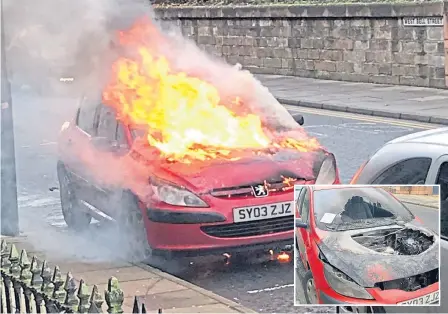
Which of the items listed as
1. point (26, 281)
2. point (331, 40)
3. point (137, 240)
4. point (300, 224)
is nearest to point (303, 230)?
point (300, 224)

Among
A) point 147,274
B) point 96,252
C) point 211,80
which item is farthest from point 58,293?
point 211,80

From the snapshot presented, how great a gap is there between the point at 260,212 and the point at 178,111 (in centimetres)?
126

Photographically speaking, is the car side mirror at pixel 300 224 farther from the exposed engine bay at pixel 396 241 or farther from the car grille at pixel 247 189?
the car grille at pixel 247 189

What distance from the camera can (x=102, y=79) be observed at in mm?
8641

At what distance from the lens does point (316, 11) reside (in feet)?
73.8

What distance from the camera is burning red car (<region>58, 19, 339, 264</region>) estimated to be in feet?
23.9

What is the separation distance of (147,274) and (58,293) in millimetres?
2591

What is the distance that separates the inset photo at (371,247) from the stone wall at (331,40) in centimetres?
1381

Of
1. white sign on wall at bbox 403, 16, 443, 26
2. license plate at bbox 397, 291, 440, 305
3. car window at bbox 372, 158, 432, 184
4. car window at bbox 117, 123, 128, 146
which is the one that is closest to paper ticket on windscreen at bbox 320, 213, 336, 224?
license plate at bbox 397, 291, 440, 305

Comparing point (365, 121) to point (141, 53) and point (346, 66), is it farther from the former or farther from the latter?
point (141, 53)

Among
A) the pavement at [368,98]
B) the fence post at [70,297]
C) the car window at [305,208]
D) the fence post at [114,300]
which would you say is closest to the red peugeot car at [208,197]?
the car window at [305,208]

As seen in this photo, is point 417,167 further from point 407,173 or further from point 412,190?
point 412,190

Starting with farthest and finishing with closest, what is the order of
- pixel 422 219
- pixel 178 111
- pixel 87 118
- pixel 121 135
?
pixel 87 118 → pixel 121 135 → pixel 178 111 → pixel 422 219

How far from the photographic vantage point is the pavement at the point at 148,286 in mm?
6230
